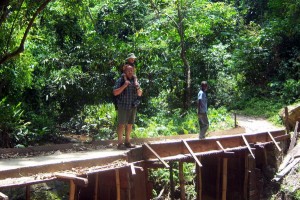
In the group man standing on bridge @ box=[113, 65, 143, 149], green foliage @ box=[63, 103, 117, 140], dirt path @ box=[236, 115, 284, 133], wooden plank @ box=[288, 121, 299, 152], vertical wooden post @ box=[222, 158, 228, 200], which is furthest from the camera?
green foliage @ box=[63, 103, 117, 140]

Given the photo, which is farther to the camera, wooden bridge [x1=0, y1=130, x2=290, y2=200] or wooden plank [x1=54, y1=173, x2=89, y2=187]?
wooden bridge [x1=0, y1=130, x2=290, y2=200]

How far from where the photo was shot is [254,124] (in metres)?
16.2

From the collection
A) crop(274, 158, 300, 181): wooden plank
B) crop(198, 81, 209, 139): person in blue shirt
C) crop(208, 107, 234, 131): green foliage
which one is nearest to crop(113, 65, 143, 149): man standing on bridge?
crop(198, 81, 209, 139): person in blue shirt

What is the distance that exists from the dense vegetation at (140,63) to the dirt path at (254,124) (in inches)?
26.6

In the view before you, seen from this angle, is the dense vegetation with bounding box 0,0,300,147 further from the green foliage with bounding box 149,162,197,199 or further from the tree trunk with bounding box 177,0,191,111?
the green foliage with bounding box 149,162,197,199

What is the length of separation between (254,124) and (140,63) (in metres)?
4.56

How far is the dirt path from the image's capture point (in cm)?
1517

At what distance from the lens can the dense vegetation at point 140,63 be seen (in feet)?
42.6

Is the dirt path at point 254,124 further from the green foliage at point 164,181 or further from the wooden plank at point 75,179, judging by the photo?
the wooden plank at point 75,179

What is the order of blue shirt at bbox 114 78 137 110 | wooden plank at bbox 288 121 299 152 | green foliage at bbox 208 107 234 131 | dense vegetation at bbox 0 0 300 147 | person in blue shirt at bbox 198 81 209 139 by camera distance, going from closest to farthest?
blue shirt at bbox 114 78 137 110
person in blue shirt at bbox 198 81 209 139
dense vegetation at bbox 0 0 300 147
wooden plank at bbox 288 121 299 152
green foliage at bbox 208 107 234 131

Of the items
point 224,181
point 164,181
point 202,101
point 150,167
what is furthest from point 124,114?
point 164,181

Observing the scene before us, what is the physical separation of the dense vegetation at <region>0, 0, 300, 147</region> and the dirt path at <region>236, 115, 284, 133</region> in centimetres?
68

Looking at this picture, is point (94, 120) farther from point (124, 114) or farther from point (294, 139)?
point (124, 114)

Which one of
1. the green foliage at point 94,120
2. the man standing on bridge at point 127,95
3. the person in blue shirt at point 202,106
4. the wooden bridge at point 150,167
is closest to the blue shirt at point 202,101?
the person in blue shirt at point 202,106
